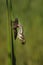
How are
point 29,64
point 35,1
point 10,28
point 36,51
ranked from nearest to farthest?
point 10,28 → point 29,64 → point 36,51 → point 35,1

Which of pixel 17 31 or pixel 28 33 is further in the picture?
pixel 28 33

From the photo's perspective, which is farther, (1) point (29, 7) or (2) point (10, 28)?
(1) point (29, 7)

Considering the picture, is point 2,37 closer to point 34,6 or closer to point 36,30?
point 36,30

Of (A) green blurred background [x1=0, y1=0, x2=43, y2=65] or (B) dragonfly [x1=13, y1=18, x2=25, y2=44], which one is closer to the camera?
(B) dragonfly [x1=13, y1=18, x2=25, y2=44]

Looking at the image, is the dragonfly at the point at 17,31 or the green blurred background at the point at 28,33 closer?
the dragonfly at the point at 17,31

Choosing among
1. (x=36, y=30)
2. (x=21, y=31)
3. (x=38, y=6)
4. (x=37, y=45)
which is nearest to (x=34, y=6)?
(x=38, y=6)

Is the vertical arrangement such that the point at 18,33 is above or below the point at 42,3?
below

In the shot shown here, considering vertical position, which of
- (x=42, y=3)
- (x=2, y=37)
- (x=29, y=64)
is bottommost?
(x=29, y=64)

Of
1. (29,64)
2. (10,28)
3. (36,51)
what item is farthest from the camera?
(36,51)
